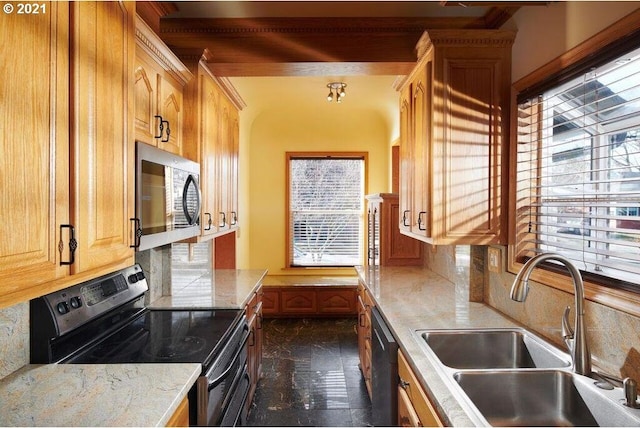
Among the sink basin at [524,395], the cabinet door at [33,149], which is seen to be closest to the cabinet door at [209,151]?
the cabinet door at [33,149]

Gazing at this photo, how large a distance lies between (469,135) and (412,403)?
1.37 metres

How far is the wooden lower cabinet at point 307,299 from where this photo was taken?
495cm

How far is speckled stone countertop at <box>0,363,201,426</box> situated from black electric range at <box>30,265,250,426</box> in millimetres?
99

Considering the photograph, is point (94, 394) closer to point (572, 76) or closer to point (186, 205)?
point (186, 205)

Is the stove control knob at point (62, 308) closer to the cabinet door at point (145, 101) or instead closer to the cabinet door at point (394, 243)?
the cabinet door at point (145, 101)

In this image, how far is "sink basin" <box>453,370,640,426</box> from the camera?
1.35 meters

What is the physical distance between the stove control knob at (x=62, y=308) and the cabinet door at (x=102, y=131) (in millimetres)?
339

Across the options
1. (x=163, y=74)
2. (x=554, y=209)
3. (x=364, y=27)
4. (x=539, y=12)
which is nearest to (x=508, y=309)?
(x=554, y=209)

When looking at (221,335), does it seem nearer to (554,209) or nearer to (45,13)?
(45,13)

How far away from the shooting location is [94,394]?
3.94 ft

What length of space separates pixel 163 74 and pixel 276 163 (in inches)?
135

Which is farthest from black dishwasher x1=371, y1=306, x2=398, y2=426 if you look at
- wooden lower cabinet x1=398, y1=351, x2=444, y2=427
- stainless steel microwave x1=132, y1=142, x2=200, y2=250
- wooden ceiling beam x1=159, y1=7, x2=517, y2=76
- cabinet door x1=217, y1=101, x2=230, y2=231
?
wooden ceiling beam x1=159, y1=7, x2=517, y2=76

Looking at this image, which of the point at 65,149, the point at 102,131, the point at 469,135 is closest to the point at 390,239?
the point at 469,135

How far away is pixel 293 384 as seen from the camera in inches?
128
